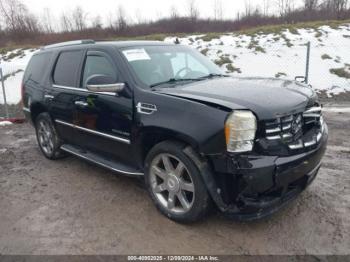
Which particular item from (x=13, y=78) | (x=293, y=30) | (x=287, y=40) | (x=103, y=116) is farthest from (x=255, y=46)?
(x=103, y=116)

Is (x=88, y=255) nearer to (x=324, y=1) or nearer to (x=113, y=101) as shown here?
(x=113, y=101)

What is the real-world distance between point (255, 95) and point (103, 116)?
179 cm

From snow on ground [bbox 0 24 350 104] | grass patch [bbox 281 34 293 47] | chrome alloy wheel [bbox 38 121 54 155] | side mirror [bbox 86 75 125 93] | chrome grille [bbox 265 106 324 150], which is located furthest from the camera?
grass patch [bbox 281 34 293 47]

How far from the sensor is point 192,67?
4.01 m

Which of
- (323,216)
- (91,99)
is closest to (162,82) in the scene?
(91,99)

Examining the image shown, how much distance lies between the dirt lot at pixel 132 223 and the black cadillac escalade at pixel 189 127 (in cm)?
30

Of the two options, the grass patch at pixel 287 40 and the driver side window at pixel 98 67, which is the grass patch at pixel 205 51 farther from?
the driver side window at pixel 98 67

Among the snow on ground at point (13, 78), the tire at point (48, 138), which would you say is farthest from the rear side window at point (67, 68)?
the snow on ground at point (13, 78)

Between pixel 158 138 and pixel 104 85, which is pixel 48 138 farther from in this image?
pixel 158 138

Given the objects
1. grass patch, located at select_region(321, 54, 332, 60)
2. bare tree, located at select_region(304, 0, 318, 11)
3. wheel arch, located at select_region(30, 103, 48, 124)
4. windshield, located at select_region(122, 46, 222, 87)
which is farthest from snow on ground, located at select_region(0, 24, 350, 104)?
bare tree, located at select_region(304, 0, 318, 11)

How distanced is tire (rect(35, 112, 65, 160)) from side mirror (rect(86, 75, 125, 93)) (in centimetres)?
192

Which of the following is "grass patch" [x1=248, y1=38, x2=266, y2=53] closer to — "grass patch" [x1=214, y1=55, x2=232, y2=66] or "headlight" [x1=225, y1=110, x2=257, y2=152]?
"grass patch" [x1=214, y1=55, x2=232, y2=66]

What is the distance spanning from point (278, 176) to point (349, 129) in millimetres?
4584

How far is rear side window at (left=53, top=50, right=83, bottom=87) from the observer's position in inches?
162
